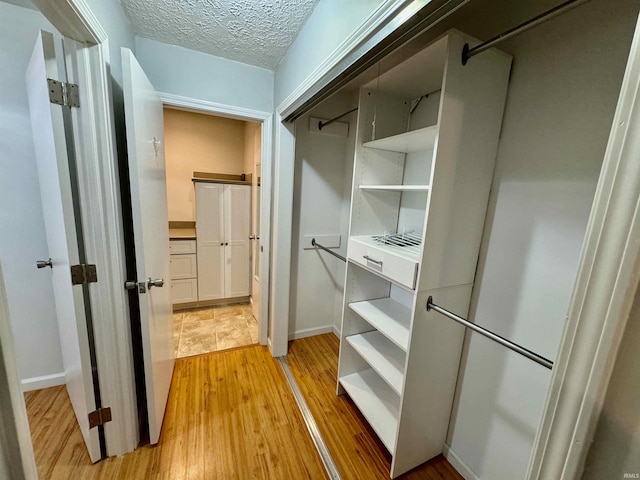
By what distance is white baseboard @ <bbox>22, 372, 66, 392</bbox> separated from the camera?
1.79m

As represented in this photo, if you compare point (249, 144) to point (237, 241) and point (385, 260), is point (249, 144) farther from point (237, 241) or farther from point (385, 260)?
point (385, 260)

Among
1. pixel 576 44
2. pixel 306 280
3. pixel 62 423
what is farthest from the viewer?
pixel 306 280

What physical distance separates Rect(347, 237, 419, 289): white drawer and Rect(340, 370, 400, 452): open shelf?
863 millimetres

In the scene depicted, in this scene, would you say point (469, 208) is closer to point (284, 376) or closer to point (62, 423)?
point (284, 376)

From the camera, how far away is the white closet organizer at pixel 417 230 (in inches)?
42.2

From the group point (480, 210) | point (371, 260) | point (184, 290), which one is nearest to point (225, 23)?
point (371, 260)

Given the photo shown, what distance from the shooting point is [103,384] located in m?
1.28

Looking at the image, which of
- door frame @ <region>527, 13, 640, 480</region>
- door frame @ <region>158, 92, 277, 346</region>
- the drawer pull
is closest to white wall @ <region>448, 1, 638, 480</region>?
the drawer pull

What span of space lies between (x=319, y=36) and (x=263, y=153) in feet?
3.19

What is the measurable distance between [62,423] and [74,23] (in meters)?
2.14

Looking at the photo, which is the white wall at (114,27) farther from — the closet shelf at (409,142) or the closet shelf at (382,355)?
the closet shelf at (382,355)

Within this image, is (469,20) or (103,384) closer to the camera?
(469,20)

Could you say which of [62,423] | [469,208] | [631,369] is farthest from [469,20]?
[62,423]

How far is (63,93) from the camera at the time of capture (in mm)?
1043
